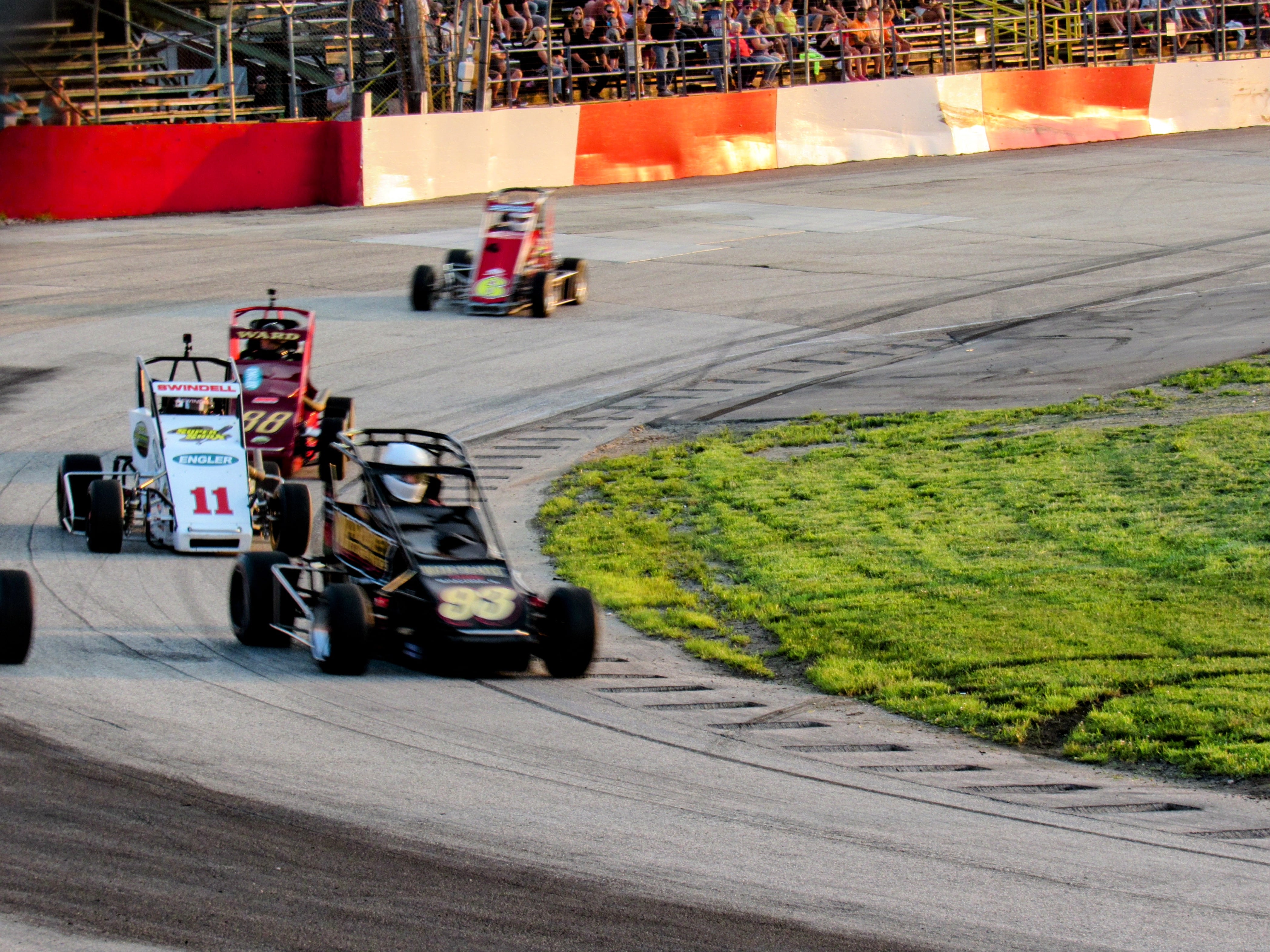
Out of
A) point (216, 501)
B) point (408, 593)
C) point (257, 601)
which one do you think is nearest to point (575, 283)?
point (216, 501)

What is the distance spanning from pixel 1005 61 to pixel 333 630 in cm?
3172

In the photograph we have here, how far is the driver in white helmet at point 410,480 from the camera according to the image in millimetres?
10164

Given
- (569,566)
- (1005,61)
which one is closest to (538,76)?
(1005,61)

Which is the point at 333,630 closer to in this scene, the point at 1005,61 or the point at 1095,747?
the point at 1095,747

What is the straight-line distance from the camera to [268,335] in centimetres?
1485

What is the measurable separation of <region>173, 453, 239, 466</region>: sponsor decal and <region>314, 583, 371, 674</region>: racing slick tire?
3.20 m

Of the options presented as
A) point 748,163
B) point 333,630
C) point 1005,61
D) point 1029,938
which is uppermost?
point 1005,61

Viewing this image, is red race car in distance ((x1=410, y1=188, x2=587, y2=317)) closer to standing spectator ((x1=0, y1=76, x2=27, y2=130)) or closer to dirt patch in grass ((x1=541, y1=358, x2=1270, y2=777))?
dirt patch in grass ((x1=541, y1=358, x2=1270, y2=777))

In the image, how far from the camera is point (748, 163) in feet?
107

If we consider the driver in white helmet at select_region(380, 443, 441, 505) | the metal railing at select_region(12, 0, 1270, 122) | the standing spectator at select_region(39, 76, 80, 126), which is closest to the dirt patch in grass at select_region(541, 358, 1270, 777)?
the driver in white helmet at select_region(380, 443, 441, 505)

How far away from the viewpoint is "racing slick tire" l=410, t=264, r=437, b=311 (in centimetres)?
2081

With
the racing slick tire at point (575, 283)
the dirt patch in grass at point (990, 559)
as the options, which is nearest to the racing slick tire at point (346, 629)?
the dirt patch in grass at point (990, 559)

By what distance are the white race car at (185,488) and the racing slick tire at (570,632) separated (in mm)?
2921

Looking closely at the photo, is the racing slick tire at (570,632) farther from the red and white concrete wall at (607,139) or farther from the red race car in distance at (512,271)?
the red and white concrete wall at (607,139)
